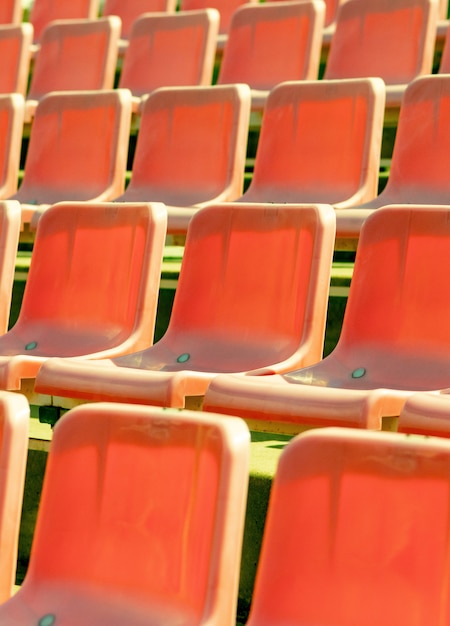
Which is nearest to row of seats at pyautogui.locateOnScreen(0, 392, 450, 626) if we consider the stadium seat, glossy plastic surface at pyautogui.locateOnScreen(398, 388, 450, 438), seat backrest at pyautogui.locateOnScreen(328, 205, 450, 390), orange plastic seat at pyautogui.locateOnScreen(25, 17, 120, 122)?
glossy plastic surface at pyautogui.locateOnScreen(398, 388, 450, 438)

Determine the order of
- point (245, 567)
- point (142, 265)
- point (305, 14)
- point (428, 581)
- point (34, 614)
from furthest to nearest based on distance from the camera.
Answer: point (305, 14) < point (142, 265) < point (245, 567) < point (34, 614) < point (428, 581)

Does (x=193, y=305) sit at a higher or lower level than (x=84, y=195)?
lower

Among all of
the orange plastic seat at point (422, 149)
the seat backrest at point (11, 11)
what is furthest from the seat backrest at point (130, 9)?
the orange plastic seat at point (422, 149)

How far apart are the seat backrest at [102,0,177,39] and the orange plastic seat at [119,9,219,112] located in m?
0.27

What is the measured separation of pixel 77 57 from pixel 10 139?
0.40 meters

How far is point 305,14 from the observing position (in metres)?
1.54

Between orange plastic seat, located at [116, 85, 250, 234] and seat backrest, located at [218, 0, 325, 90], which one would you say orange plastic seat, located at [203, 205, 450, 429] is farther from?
seat backrest, located at [218, 0, 325, 90]

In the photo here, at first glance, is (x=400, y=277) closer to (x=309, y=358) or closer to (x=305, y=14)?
(x=309, y=358)

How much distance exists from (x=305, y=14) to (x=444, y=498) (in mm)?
1147

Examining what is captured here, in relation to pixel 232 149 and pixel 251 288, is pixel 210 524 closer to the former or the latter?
pixel 251 288

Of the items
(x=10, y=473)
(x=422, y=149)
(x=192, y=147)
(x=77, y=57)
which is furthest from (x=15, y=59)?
(x=10, y=473)

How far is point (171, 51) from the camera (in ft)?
5.51

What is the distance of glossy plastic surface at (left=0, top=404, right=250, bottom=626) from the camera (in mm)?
553

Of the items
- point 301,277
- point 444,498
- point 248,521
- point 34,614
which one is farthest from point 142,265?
point 444,498
